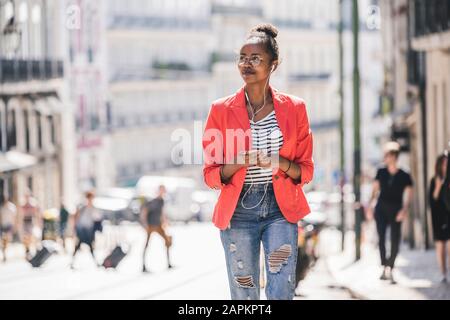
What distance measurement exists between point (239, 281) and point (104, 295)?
9.70 m

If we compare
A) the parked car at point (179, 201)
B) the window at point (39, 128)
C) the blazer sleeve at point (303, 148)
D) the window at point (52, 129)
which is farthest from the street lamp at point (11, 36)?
the blazer sleeve at point (303, 148)

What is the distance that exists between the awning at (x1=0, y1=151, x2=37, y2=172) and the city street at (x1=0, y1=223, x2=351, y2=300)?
1676cm

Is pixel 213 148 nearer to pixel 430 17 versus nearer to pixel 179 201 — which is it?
pixel 430 17

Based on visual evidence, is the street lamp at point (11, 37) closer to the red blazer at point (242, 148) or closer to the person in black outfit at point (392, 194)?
the person in black outfit at point (392, 194)

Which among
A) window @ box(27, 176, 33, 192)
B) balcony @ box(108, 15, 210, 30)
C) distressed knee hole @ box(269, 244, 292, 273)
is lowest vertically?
window @ box(27, 176, 33, 192)

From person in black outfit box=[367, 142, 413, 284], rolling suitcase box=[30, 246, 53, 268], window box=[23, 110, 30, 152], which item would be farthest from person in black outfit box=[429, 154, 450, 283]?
window box=[23, 110, 30, 152]

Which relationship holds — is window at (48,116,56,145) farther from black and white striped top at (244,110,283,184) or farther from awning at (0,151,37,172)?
black and white striped top at (244,110,283,184)

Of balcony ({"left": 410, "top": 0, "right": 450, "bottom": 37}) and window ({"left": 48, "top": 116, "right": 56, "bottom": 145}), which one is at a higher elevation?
balcony ({"left": 410, "top": 0, "right": 450, "bottom": 37})

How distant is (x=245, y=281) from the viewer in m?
8.66

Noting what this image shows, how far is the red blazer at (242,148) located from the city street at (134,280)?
6447 millimetres

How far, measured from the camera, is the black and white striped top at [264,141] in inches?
339

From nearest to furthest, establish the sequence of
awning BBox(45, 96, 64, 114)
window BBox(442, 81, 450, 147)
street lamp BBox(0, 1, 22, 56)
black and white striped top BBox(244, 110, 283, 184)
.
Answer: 1. black and white striped top BBox(244, 110, 283, 184)
2. window BBox(442, 81, 450, 147)
3. street lamp BBox(0, 1, 22, 56)
4. awning BBox(45, 96, 64, 114)

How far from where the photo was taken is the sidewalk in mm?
16406
